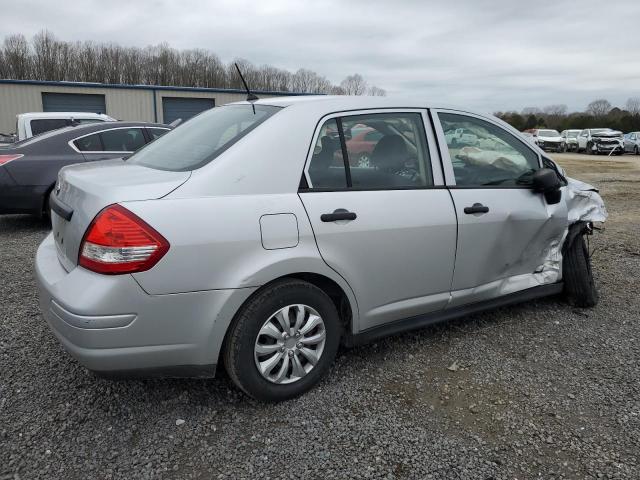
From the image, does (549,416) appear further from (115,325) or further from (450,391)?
(115,325)

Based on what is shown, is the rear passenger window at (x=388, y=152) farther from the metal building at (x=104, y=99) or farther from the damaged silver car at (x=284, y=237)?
the metal building at (x=104, y=99)

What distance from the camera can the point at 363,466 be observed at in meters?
2.30

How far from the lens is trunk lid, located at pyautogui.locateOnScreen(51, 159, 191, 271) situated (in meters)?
2.34

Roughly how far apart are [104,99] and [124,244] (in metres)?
29.1

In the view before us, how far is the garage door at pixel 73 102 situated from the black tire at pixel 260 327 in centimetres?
2879

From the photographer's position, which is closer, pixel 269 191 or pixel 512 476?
pixel 512 476

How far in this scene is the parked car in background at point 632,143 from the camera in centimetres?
3162

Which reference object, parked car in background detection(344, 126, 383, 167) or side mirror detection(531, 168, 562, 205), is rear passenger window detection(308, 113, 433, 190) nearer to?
parked car in background detection(344, 126, 383, 167)

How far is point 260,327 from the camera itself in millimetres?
2547

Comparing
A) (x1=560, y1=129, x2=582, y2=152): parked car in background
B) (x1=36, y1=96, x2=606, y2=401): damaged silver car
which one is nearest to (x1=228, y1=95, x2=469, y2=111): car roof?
(x1=36, y1=96, x2=606, y2=401): damaged silver car

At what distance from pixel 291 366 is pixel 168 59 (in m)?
55.0

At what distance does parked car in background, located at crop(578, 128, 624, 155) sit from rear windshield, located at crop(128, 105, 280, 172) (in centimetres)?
3416

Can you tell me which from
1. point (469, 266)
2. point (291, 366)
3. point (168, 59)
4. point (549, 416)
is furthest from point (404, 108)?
point (168, 59)

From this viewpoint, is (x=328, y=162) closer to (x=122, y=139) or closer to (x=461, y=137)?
(x=461, y=137)
